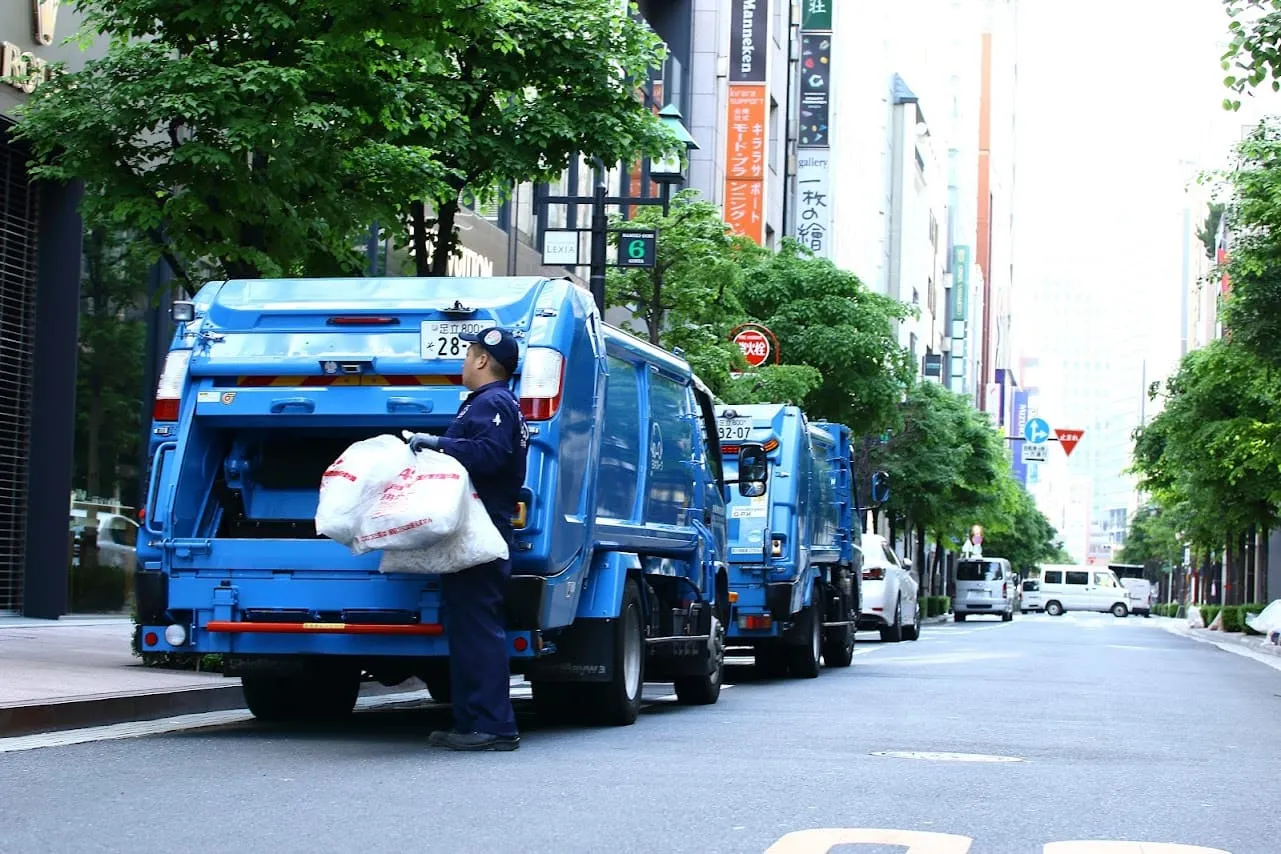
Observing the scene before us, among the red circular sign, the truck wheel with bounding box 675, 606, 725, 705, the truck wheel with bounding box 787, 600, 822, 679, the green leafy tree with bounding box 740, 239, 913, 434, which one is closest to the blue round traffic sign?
the green leafy tree with bounding box 740, 239, 913, 434

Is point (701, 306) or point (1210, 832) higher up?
point (701, 306)

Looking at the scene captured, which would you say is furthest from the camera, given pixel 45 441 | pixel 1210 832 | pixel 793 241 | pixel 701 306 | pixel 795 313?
pixel 793 241

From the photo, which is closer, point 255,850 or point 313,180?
point 255,850

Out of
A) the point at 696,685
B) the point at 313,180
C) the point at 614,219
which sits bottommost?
the point at 696,685

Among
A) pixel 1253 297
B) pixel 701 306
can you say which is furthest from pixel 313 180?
pixel 1253 297

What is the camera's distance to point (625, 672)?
11469 millimetres

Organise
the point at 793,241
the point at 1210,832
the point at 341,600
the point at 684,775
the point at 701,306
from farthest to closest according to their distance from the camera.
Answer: the point at 793,241, the point at 701,306, the point at 341,600, the point at 684,775, the point at 1210,832

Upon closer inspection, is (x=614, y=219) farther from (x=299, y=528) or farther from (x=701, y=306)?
(x=299, y=528)

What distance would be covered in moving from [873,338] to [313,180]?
28541 millimetres

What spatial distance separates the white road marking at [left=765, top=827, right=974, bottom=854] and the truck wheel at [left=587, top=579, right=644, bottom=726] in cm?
443

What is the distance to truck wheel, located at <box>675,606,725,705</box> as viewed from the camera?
14133 millimetres

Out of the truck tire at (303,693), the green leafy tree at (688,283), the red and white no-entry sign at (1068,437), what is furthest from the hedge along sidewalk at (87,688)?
the red and white no-entry sign at (1068,437)

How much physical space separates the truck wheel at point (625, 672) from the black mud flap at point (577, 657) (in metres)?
0.18

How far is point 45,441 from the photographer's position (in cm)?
2002
